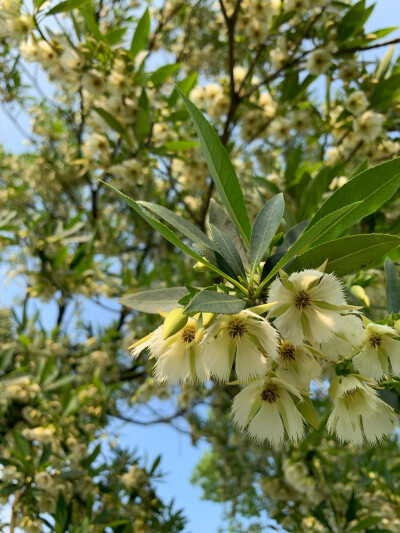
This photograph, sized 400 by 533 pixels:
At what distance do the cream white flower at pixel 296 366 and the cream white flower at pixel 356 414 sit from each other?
5 centimetres

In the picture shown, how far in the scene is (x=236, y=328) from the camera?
2.30 ft

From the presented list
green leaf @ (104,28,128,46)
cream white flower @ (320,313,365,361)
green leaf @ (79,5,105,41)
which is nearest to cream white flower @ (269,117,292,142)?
green leaf @ (104,28,128,46)

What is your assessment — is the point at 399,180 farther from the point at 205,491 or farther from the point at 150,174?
the point at 205,491

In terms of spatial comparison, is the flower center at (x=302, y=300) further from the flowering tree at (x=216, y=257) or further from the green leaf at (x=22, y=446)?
the green leaf at (x=22, y=446)

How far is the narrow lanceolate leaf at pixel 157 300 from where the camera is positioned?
853 mm

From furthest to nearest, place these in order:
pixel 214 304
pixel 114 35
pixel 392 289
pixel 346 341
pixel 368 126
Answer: pixel 368 126, pixel 114 35, pixel 392 289, pixel 346 341, pixel 214 304

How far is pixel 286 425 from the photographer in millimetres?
727

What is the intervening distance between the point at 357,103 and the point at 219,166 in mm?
1795

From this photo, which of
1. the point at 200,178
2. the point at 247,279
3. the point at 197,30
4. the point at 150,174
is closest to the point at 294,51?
the point at 200,178

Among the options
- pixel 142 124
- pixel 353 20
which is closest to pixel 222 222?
pixel 142 124

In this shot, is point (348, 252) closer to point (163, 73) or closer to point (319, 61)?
point (163, 73)

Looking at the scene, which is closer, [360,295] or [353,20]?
[360,295]

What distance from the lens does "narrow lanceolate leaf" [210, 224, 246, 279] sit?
2.63 ft

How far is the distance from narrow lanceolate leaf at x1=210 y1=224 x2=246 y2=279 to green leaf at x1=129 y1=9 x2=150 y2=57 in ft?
5.60
